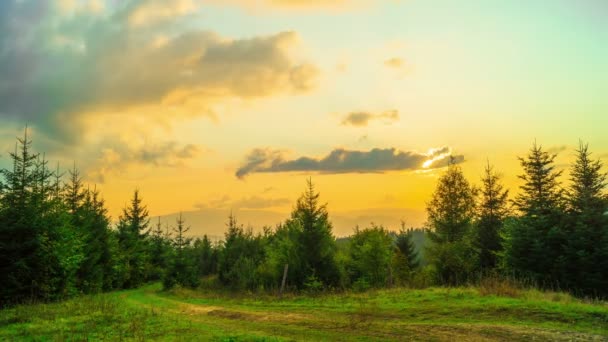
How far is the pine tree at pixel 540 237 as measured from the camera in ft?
108

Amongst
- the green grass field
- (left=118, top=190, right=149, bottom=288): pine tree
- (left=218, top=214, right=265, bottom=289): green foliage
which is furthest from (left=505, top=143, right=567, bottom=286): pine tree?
(left=118, top=190, right=149, bottom=288): pine tree

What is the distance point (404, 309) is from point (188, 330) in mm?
11084

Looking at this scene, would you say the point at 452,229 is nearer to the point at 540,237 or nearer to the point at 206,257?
the point at 540,237

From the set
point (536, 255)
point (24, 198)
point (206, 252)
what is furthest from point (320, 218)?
point (206, 252)

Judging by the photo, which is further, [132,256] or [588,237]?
[132,256]

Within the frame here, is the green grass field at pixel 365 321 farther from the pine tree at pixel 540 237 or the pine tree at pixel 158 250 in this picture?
the pine tree at pixel 158 250

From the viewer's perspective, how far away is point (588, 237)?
102ft

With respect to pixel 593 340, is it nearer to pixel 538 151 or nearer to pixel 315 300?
pixel 315 300

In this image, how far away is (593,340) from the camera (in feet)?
46.4

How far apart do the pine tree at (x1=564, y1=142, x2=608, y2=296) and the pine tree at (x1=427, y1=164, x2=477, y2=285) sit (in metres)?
11.2

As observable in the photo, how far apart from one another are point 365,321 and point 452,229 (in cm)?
3120

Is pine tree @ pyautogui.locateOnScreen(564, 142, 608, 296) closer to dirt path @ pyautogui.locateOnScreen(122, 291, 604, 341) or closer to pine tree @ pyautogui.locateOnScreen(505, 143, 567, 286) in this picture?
pine tree @ pyautogui.locateOnScreen(505, 143, 567, 286)

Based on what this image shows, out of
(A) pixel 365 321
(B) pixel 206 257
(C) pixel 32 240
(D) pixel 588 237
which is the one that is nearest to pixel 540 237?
(D) pixel 588 237

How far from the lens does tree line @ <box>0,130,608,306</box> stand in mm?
32875
